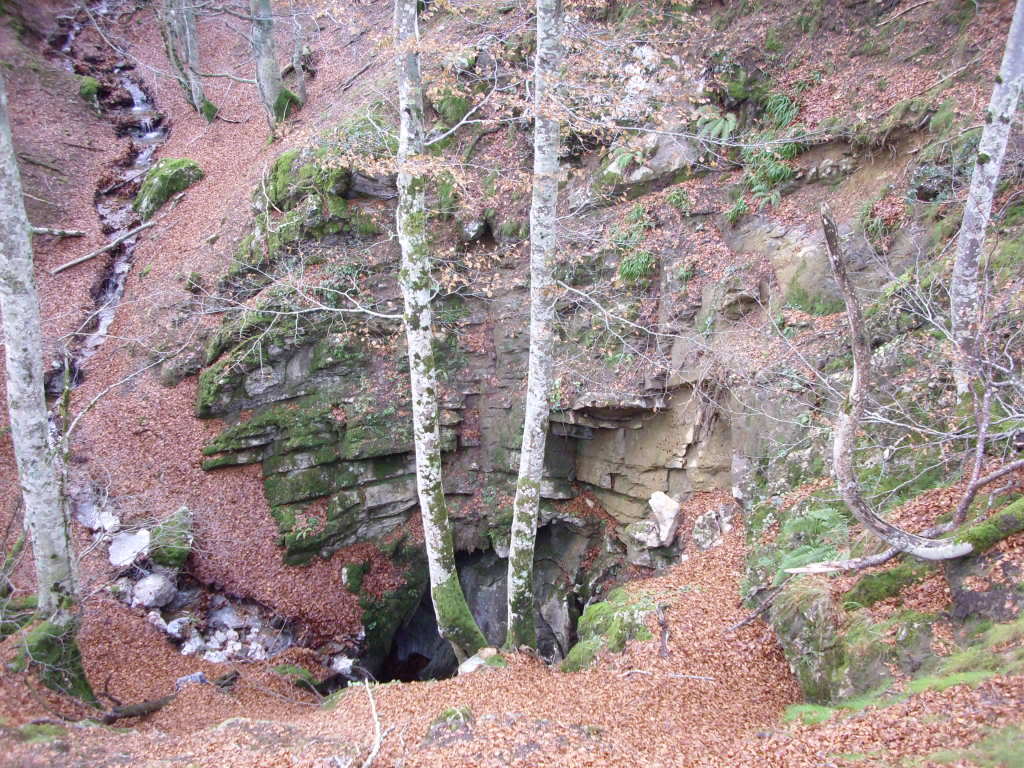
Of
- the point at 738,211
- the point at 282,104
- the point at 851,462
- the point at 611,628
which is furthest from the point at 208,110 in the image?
the point at 851,462

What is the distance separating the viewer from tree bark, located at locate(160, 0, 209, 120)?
19719 millimetres

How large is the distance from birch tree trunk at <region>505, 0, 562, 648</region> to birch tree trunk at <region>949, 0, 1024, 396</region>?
4.45m

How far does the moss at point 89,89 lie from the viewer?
66.9 ft

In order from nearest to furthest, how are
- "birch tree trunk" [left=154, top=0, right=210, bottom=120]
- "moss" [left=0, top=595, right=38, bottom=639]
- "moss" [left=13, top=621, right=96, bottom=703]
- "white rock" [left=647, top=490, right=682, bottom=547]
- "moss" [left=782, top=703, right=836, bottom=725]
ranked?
"moss" [left=782, top=703, right=836, bottom=725]
"moss" [left=13, top=621, right=96, bottom=703]
"moss" [left=0, top=595, right=38, bottom=639]
"white rock" [left=647, top=490, right=682, bottom=547]
"birch tree trunk" [left=154, top=0, right=210, bottom=120]

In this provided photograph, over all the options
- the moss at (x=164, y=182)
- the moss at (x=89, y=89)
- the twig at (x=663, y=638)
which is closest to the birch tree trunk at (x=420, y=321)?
the twig at (x=663, y=638)

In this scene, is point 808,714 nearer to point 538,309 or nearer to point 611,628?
point 611,628

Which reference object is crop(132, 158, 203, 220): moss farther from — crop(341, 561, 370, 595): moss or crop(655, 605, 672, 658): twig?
crop(655, 605, 672, 658): twig

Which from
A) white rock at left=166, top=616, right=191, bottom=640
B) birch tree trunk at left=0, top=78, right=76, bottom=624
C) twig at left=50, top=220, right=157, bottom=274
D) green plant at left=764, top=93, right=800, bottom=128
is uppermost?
green plant at left=764, top=93, right=800, bottom=128

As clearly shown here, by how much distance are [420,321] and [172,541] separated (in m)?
6.35

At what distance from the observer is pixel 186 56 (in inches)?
805

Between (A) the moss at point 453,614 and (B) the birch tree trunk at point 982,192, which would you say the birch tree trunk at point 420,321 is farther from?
(B) the birch tree trunk at point 982,192

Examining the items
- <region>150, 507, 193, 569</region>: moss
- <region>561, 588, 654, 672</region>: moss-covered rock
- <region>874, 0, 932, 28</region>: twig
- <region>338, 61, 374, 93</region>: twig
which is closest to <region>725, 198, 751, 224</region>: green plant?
<region>874, 0, 932, 28</region>: twig

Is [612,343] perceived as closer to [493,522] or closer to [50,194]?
[493,522]

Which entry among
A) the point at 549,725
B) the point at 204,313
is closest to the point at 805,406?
the point at 549,725
